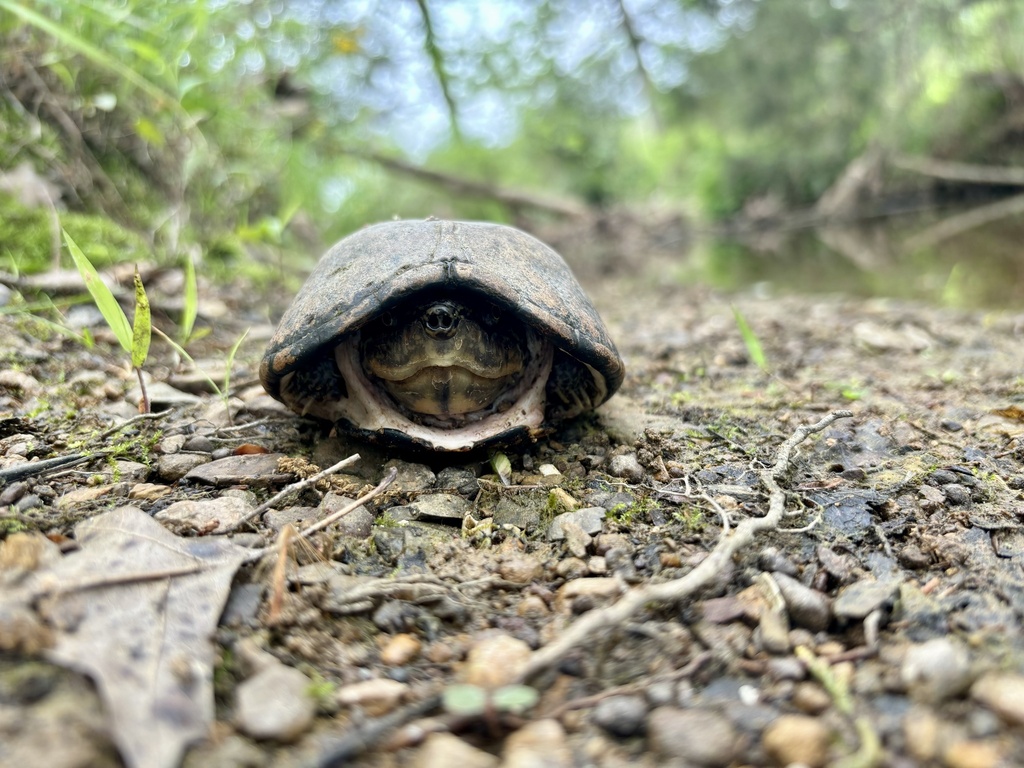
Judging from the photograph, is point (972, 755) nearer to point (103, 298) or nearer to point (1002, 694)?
point (1002, 694)

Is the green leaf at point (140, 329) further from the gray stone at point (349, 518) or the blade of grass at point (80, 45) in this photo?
the blade of grass at point (80, 45)

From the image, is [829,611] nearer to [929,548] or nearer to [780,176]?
[929,548]

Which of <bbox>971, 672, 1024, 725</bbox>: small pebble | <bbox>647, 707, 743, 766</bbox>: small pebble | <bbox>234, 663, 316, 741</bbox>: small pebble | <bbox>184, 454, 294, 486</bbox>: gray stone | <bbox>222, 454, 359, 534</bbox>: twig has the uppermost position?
<bbox>184, 454, 294, 486</bbox>: gray stone

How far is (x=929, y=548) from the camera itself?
151 cm

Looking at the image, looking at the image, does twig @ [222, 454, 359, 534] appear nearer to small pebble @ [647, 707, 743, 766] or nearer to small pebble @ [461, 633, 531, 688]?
small pebble @ [461, 633, 531, 688]

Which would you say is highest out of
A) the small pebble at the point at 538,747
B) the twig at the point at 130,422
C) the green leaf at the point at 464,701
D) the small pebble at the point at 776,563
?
the twig at the point at 130,422

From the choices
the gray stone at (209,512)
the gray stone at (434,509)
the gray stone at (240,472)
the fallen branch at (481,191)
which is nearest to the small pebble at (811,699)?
the gray stone at (434,509)

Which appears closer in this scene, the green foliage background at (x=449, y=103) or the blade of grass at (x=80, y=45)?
the blade of grass at (x=80, y=45)

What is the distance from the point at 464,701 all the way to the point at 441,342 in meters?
1.10

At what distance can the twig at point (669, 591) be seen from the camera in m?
1.11

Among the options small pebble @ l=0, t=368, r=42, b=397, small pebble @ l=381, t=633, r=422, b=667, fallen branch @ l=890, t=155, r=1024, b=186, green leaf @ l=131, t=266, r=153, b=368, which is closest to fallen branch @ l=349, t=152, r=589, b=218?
fallen branch @ l=890, t=155, r=1024, b=186

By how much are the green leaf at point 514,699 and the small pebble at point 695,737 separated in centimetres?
19

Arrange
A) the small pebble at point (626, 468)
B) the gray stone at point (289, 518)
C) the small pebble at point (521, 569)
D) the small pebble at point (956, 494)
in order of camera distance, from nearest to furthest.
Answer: the small pebble at point (521, 569)
the gray stone at point (289, 518)
the small pebble at point (956, 494)
the small pebble at point (626, 468)

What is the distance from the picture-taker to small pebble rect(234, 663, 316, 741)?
3.26ft
